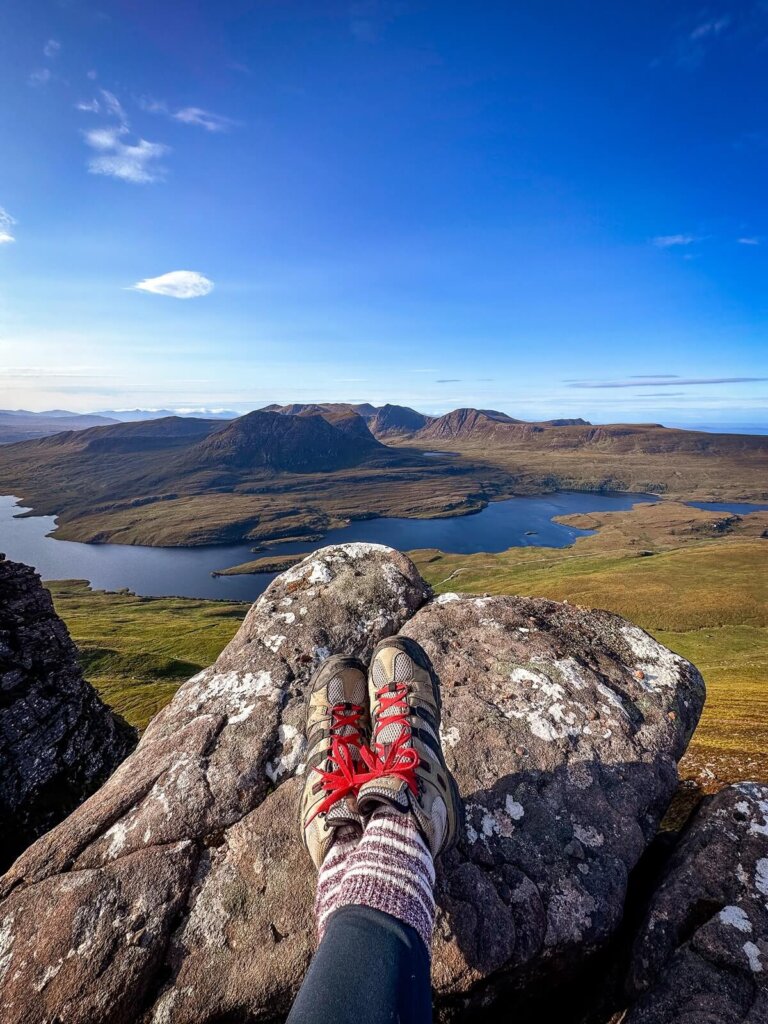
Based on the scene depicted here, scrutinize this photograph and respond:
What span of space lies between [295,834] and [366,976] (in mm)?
2848

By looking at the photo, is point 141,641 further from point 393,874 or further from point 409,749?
point 393,874

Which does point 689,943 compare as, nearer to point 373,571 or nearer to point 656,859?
point 656,859

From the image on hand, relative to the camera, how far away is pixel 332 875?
14.6 ft

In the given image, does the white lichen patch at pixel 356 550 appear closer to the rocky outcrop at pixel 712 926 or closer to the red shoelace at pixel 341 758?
the red shoelace at pixel 341 758

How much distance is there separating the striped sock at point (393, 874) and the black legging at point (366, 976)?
0.08 meters

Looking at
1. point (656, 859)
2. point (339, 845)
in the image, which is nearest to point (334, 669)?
point (339, 845)

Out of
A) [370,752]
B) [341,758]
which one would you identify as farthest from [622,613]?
[341,758]

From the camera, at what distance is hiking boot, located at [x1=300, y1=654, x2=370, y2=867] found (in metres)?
4.91

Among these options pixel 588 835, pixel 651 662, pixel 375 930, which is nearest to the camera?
pixel 375 930

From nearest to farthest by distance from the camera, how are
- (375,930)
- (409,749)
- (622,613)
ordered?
(375,930)
(409,749)
(622,613)

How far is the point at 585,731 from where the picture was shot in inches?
289

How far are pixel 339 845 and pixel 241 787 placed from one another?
2.33 meters

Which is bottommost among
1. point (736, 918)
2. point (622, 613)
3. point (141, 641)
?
point (141, 641)

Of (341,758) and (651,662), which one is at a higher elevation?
(341,758)
